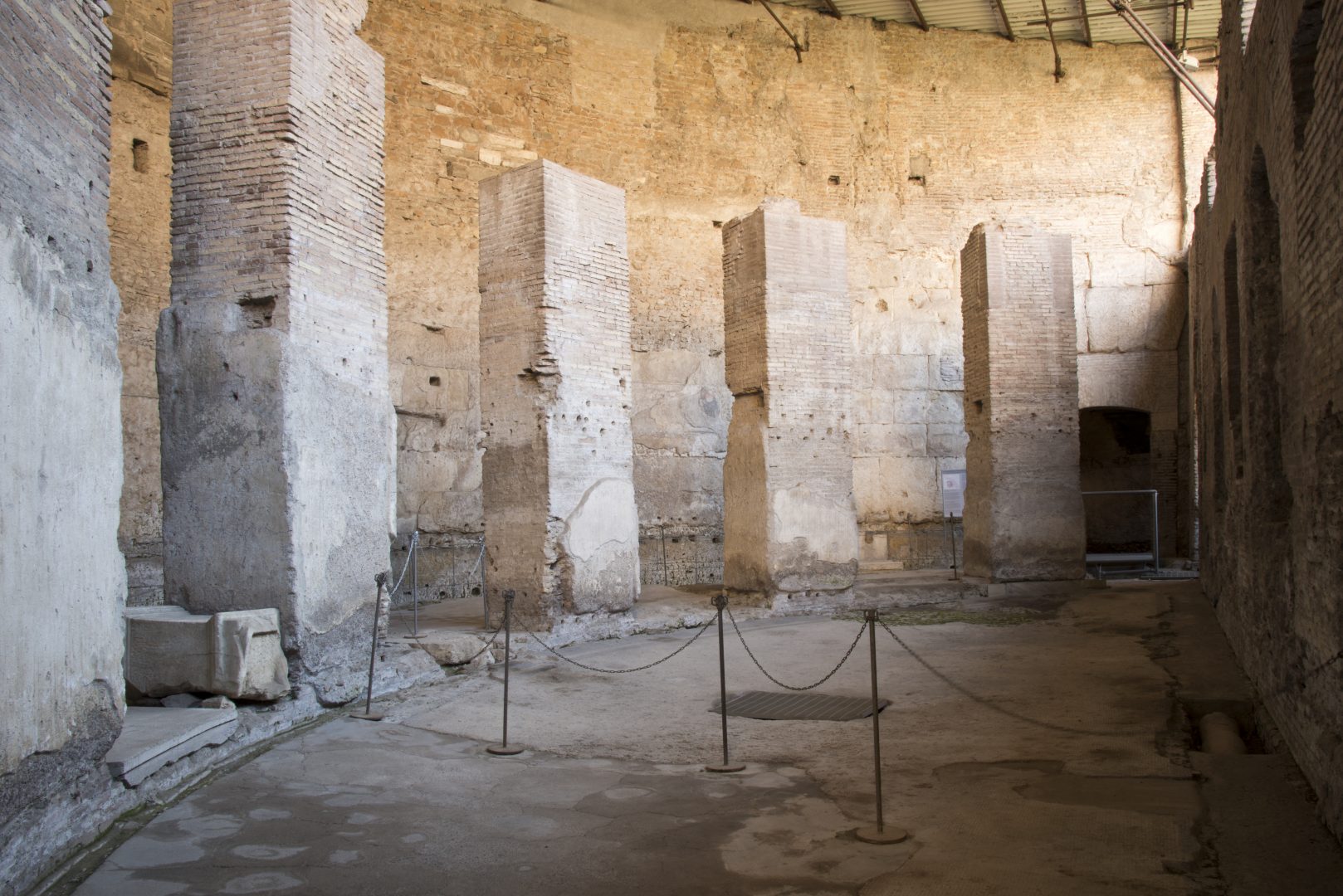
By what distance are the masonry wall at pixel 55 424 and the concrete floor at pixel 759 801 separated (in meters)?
0.52

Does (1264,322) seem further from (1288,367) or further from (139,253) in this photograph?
(139,253)

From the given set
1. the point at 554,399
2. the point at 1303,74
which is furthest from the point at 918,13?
the point at 1303,74

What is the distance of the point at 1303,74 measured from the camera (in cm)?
507

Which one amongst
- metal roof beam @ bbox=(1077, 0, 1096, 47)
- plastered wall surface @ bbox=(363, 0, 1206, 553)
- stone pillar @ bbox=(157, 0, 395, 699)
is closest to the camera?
stone pillar @ bbox=(157, 0, 395, 699)

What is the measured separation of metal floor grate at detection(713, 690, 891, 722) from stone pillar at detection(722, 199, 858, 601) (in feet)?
13.4

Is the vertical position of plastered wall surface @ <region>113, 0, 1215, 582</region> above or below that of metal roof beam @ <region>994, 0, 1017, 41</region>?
below

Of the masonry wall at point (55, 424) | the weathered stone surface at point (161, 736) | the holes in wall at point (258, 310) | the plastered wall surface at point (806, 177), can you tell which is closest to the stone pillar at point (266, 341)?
the holes in wall at point (258, 310)

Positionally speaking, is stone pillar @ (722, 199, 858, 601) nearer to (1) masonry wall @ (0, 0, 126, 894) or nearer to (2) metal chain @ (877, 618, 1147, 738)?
(2) metal chain @ (877, 618, 1147, 738)

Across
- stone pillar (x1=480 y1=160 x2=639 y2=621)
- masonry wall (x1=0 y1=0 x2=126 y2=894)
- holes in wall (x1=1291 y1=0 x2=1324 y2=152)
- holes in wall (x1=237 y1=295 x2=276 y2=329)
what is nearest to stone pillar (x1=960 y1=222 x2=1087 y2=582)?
stone pillar (x1=480 y1=160 x2=639 y2=621)

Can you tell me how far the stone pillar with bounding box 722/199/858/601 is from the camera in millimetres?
11727

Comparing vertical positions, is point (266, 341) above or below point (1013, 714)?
above

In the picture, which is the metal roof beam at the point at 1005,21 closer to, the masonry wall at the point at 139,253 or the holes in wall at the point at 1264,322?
the holes in wall at the point at 1264,322

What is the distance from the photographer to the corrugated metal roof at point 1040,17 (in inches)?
650

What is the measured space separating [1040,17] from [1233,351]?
10.6m
